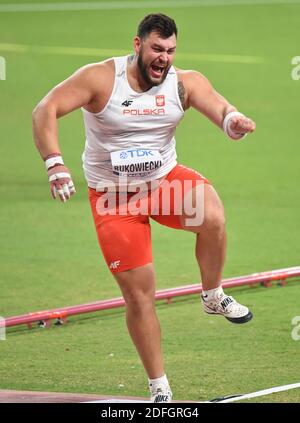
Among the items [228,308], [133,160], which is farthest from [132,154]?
[228,308]

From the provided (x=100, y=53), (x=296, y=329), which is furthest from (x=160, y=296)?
(x=100, y=53)

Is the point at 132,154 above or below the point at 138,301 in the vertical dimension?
above

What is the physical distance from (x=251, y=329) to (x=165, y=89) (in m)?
3.02

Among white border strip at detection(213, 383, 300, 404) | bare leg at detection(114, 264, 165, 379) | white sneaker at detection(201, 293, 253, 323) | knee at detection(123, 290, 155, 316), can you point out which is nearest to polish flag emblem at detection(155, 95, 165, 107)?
bare leg at detection(114, 264, 165, 379)

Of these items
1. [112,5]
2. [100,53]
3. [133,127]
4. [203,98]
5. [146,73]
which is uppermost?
[146,73]

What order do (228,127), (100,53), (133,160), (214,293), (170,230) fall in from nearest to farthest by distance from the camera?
(228,127) → (133,160) → (214,293) → (170,230) → (100,53)

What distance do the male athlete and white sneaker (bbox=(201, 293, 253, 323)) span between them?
0.94 feet

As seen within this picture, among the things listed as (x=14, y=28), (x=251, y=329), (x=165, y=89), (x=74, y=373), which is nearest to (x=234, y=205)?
(x=251, y=329)

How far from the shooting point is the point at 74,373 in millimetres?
9891

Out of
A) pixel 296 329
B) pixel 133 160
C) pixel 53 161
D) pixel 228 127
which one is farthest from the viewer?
pixel 296 329

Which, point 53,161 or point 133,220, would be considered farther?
point 133,220

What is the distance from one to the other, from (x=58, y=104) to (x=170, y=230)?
6091 mm

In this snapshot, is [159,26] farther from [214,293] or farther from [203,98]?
[214,293]

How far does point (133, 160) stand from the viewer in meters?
8.56
